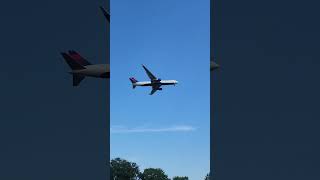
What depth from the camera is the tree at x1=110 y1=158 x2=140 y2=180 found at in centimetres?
489

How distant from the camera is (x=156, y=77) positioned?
4.98m

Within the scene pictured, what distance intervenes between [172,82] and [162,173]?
4.36ft
